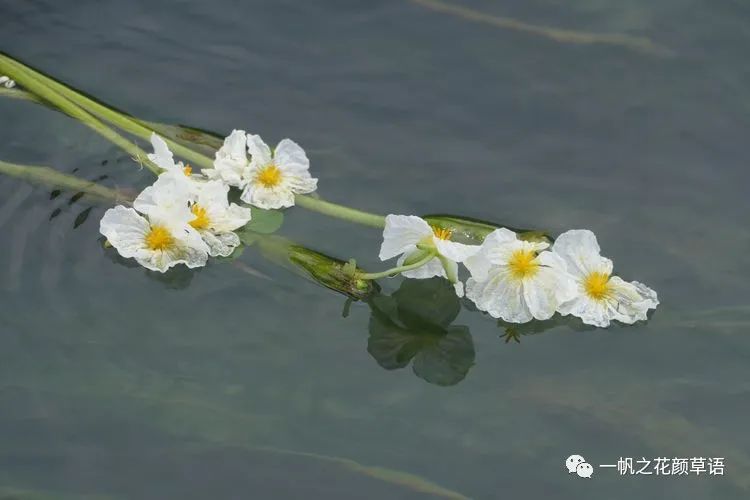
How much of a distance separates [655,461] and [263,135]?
91cm

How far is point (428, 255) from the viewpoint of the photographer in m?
1.63

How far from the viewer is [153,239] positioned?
1742 mm

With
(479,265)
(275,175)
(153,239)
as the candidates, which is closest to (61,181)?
(153,239)

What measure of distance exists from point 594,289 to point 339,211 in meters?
0.44

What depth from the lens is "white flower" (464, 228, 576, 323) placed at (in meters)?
1.63

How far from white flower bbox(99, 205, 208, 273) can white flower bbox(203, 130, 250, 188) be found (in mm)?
159

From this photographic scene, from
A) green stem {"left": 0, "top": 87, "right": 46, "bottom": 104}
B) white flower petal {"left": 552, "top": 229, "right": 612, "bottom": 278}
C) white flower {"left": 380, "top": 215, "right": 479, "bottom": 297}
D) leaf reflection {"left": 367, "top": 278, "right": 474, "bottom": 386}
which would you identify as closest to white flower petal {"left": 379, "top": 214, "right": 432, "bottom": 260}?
white flower {"left": 380, "top": 215, "right": 479, "bottom": 297}

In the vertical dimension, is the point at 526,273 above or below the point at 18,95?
below

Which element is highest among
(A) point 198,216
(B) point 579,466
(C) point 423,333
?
Answer: (A) point 198,216

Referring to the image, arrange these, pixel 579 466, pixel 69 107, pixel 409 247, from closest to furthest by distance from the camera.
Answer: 1. pixel 579 466
2. pixel 409 247
3. pixel 69 107

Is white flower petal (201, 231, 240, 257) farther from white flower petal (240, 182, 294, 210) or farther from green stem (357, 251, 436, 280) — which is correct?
green stem (357, 251, 436, 280)

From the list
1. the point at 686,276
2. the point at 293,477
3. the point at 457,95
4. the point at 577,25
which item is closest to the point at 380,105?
the point at 457,95

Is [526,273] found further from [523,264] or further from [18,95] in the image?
[18,95]

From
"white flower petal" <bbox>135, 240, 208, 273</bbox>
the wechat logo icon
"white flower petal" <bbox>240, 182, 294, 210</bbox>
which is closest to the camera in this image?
the wechat logo icon
